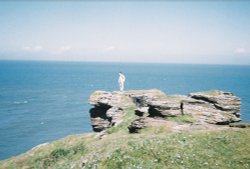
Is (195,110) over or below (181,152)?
over

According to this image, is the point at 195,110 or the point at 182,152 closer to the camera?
the point at 182,152

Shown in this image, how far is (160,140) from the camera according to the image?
26.3 meters

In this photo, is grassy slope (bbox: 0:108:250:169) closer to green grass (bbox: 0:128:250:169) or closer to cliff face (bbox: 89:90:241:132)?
green grass (bbox: 0:128:250:169)

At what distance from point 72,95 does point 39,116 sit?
5311cm

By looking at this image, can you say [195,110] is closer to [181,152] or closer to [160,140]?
[160,140]

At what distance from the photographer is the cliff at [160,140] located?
22859mm

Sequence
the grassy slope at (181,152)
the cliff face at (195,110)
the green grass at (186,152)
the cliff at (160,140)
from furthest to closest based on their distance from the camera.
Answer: the cliff face at (195,110)
the cliff at (160,140)
the grassy slope at (181,152)
the green grass at (186,152)

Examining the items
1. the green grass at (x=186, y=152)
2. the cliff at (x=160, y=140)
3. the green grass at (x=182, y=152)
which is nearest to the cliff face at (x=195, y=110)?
the cliff at (x=160, y=140)

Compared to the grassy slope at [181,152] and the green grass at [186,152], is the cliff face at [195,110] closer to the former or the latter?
the grassy slope at [181,152]

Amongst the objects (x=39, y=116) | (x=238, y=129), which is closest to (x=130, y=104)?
(x=238, y=129)

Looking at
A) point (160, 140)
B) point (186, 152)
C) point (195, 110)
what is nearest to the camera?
point (186, 152)

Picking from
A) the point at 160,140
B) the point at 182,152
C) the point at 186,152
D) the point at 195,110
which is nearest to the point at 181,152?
the point at 182,152

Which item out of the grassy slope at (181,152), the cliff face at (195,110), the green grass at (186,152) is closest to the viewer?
the green grass at (186,152)

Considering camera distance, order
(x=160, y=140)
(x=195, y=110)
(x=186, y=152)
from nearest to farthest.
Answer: (x=186, y=152) → (x=160, y=140) → (x=195, y=110)
